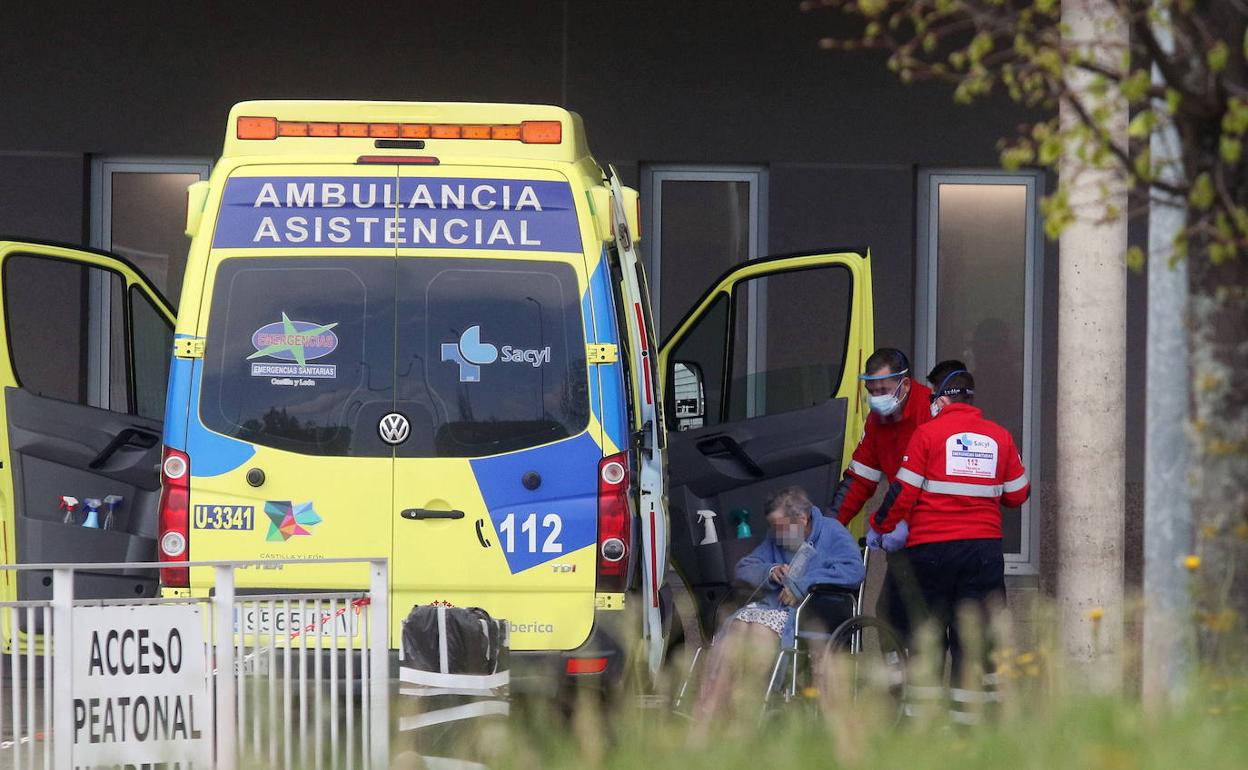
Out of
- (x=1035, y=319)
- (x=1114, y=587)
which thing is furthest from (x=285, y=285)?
(x=1035, y=319)

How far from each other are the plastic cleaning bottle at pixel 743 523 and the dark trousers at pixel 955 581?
0.75 m

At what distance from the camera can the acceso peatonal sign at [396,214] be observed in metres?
6.21

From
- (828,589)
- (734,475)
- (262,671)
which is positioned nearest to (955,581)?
(828,589)

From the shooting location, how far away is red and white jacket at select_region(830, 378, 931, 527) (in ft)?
25.6

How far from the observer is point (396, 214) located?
20.5ft

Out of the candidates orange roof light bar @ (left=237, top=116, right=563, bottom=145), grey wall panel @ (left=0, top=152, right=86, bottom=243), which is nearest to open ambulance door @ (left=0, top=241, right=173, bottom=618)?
orange roof light bar @ (left=237, top=116, right=563, bottom=145)

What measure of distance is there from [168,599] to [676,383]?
117 inches

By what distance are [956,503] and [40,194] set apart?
6.58 metres

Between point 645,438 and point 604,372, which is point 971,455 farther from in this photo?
point 604,372

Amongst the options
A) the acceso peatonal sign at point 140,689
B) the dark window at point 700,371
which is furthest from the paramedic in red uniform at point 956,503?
the acceso peatonal sign at point 140,689

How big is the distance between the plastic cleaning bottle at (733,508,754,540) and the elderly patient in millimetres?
266

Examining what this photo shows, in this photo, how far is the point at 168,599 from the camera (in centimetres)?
575

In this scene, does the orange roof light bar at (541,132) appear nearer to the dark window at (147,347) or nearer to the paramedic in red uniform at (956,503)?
the paramedic in red uniform at (956,503)

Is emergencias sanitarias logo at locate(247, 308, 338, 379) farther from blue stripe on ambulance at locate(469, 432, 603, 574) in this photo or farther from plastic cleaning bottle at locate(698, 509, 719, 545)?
plastic cleaning bottle at locate(698, 509, 719, 545)
